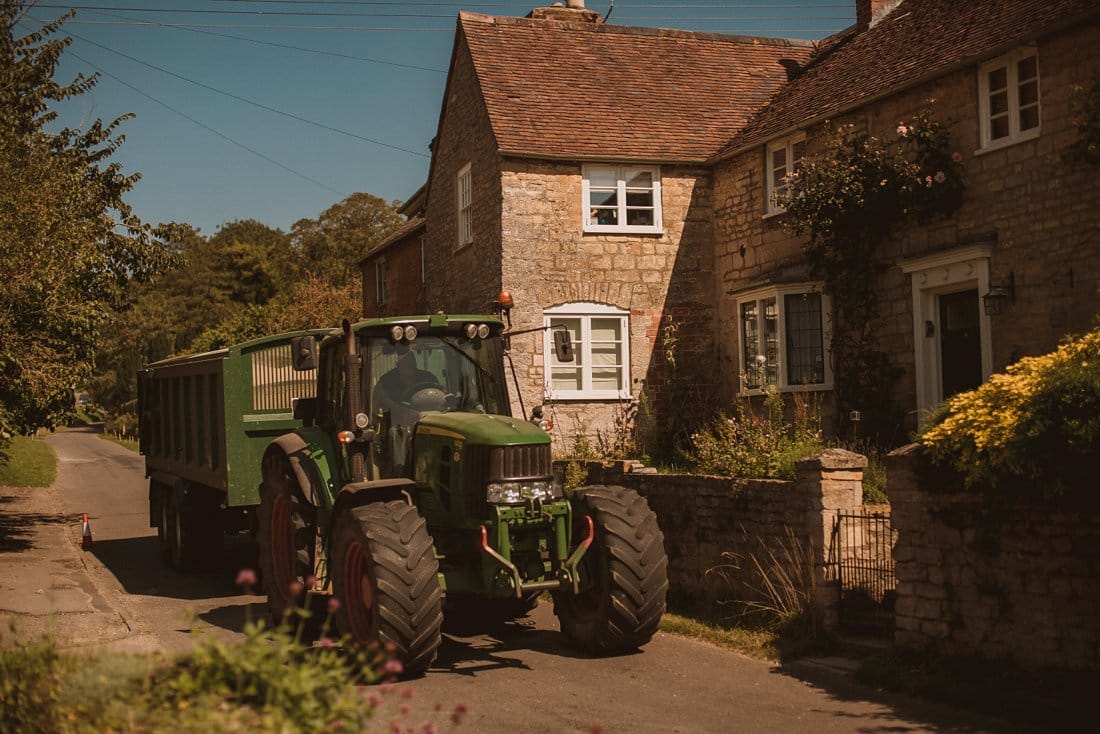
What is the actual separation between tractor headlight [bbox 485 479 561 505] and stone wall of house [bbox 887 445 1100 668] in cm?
278

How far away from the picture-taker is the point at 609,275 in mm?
21797

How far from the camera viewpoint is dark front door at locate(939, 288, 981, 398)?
1614cm

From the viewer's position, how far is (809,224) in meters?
18.2

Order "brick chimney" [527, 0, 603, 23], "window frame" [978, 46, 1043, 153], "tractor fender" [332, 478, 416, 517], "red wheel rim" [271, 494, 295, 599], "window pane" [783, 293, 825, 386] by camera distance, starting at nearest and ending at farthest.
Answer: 1. "tractor fender" [332, 478, 416, 517]
2. "red wheel rim" [271, 494, 295, 599]
3. "window frame" [978, 46, 1043, 153]
4. "window pane" [783, 293, 825, 386]
5. "brick chimney" [527, 0, 603, 23]

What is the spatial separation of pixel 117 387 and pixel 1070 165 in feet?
235

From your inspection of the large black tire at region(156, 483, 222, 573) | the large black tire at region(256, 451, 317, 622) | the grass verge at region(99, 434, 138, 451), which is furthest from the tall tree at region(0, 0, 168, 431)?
the grass verge at region(99, 434, 138, 451)

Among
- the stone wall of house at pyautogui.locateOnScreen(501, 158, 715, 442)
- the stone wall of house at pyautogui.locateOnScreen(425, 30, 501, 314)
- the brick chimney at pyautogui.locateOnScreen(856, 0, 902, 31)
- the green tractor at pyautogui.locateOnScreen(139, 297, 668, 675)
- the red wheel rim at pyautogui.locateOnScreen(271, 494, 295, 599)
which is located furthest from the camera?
the brick chimney at pyautogui.locateOnScreen(856, 0, 902, 31)

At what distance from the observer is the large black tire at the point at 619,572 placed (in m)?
8.83

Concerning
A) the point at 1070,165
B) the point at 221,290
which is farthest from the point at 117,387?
the point at 1070,165

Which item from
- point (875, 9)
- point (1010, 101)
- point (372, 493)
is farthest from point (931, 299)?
point (372, 493)

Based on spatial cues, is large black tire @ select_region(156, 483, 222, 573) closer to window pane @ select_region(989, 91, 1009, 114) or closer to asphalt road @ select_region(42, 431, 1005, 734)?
asphalt road @ select_region(42, 431, 1005, 734)

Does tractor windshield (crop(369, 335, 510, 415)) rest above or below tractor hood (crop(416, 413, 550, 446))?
above

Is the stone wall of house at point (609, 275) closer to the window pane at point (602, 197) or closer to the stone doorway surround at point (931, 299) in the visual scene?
the window pane at point (602, 197)

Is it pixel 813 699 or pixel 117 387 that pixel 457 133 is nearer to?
pixel 813 699
